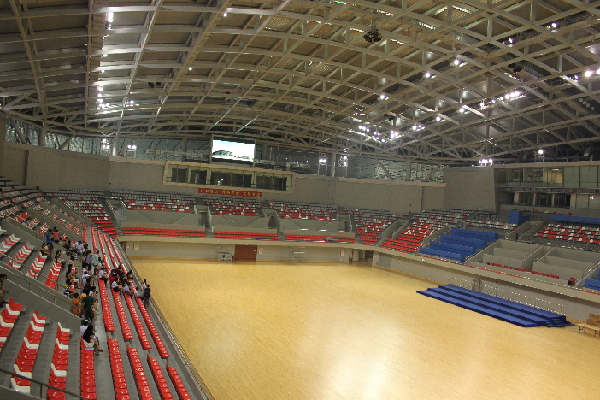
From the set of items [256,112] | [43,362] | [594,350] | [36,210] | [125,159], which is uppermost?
[256,112]

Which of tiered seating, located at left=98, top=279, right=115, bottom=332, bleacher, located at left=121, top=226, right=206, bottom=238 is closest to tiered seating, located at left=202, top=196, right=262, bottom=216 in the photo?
bleacher, located at left=121, top=226, right=206, bottom=238

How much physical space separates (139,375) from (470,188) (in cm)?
3448

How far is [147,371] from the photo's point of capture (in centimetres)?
916

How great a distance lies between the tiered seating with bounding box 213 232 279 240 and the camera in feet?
110

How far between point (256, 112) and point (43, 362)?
2679cm

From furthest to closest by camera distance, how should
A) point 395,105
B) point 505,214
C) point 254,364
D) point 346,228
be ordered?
1. point 346,228
2. point 505,214
3. point 395,105
4. point 254,364

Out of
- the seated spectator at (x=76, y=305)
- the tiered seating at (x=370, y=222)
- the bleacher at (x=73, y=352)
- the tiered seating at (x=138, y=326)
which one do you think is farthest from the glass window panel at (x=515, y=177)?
the seated spectator at (x=76, y=305)

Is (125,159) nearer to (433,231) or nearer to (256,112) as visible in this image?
(256,112)

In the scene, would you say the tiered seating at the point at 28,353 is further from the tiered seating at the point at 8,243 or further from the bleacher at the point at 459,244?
the bleacher at the point at 459,244

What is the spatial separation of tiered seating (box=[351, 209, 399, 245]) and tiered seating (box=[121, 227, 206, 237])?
523 inches

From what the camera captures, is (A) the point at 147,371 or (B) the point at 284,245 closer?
(A) the point at 147,371

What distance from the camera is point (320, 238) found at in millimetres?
36656

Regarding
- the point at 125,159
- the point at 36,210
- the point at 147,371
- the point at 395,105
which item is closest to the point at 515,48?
the point at 395,105

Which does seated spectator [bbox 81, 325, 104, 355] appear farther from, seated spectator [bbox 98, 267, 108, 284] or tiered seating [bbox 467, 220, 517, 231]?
tiered seating [bbox 467, 220, 517, 231]
